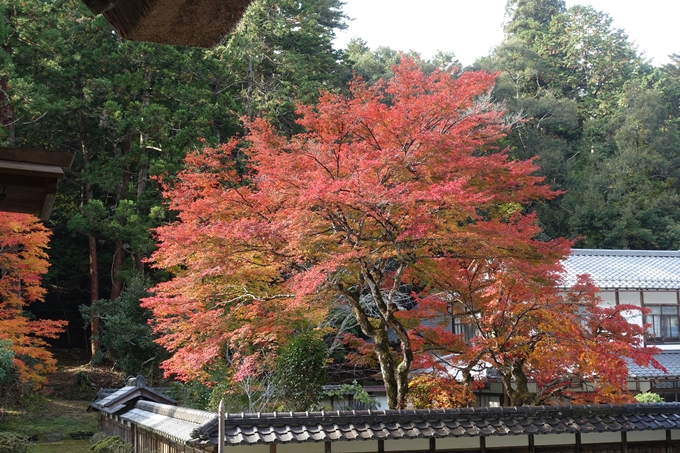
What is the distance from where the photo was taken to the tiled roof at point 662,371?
1953 centimetres

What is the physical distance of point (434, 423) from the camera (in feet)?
30.6

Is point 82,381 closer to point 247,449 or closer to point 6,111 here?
point 6,111

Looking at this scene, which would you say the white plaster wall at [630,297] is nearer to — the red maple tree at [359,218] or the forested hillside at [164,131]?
the forested hillside at [164,131]

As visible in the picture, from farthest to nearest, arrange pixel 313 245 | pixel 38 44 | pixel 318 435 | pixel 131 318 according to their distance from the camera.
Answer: pixel 38 44
pixel 131 318
pixel 313 245
pixel 318 435

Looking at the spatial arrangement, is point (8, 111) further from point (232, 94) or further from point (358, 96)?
point (358, 96)

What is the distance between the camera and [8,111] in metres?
22.5

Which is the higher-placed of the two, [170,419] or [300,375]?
[300,375]

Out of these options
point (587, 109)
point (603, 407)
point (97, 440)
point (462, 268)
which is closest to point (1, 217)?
point (97, 440)

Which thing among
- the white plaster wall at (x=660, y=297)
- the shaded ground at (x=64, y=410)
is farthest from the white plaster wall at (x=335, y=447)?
the white plaster wall at (x=660, y=297)

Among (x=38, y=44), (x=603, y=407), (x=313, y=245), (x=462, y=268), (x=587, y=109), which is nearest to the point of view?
(x=603, y=407)

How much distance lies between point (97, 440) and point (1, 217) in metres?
5.82

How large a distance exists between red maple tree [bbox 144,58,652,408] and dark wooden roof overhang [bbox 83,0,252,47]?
8.15m

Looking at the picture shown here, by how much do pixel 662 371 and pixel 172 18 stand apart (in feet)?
68.8

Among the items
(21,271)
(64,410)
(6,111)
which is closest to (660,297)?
(64,410)
